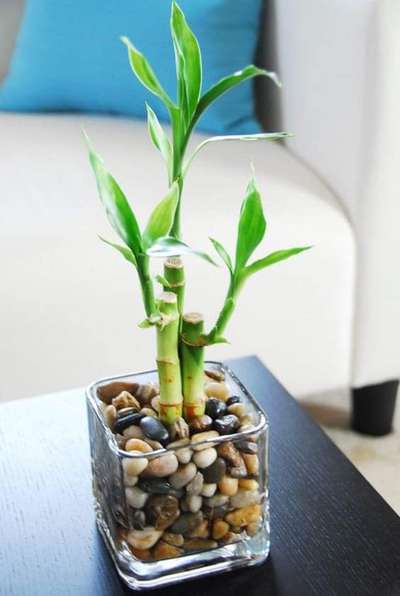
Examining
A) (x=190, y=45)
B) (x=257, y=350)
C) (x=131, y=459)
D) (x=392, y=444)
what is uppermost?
(x=190, y=45)

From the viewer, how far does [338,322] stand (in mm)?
1411

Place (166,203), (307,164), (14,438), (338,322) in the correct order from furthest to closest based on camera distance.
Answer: (307,164), (338,322), (14,438), (166,203)

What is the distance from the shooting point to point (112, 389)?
77cm

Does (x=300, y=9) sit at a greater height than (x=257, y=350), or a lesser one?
greater

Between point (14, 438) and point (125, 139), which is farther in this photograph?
point (125, 139)

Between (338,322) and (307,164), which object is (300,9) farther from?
(338,322)

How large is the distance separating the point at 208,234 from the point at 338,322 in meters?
0.26

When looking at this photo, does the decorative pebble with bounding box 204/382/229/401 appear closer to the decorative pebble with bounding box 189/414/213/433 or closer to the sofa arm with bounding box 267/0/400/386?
the decorative pebble with bounding box 189/414/213/433

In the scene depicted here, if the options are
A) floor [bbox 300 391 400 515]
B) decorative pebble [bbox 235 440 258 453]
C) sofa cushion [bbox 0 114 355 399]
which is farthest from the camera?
floor [bbox 300 391 400 515]

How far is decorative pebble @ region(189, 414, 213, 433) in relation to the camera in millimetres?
713

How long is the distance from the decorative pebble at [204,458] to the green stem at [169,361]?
0.04 m

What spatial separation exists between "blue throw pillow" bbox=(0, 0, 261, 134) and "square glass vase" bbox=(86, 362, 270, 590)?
3.13ft

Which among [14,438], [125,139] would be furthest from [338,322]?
[14,438]

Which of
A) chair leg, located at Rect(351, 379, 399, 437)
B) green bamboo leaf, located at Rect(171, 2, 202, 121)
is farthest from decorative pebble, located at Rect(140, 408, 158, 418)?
chair leg, located at Rect(351, 379, 399, 437)
